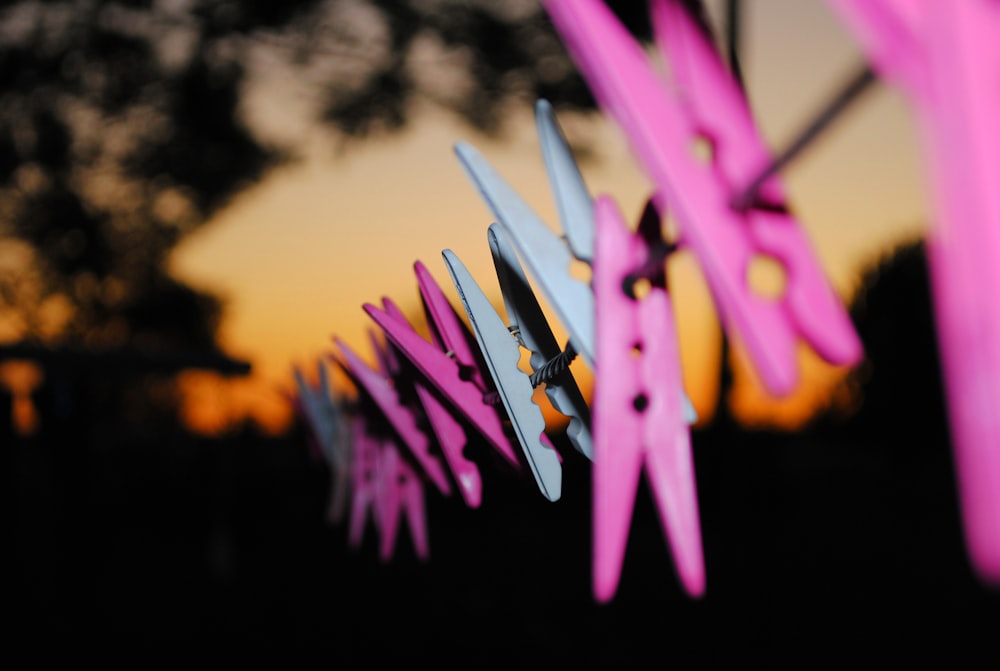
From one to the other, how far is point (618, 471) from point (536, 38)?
4.97m

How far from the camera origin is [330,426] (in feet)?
8.32

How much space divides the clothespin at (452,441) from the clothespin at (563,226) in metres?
0.52

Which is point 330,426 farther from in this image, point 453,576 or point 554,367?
point 453,576

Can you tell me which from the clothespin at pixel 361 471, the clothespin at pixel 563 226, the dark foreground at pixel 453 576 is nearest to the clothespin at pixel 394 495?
the clothespin at pixel 361 471

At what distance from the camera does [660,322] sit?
774 millimetres

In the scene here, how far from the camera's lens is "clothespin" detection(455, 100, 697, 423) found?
2.59 ft

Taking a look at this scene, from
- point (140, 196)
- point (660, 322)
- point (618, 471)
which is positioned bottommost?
point (618, 471)

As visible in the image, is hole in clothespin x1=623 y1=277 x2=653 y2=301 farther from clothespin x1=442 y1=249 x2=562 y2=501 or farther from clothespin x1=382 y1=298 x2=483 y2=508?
clothespin x1=382 y1=298 x2=483 y2=508

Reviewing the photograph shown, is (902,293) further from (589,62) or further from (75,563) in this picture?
(589,62)

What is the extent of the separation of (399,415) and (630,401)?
876 mm

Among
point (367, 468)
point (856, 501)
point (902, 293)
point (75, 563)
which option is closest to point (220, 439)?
point (75, 563)

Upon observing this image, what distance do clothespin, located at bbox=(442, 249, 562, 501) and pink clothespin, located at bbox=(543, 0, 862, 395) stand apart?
473mm

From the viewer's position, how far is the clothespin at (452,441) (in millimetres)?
1367

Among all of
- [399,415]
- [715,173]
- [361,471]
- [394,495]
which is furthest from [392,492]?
[715,173]
